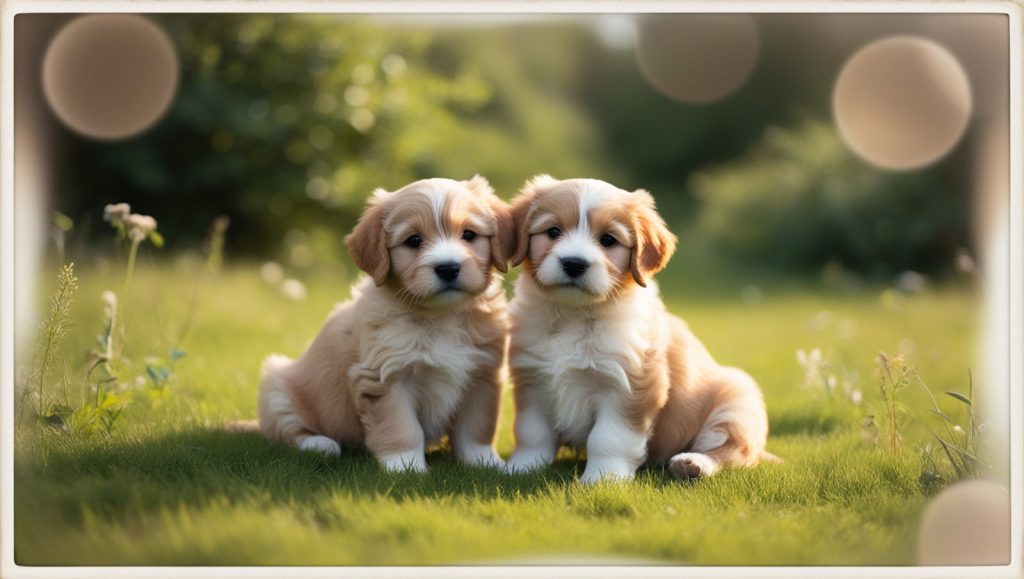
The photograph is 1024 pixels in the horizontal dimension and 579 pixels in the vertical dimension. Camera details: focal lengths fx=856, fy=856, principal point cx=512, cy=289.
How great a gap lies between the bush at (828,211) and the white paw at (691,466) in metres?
8.78

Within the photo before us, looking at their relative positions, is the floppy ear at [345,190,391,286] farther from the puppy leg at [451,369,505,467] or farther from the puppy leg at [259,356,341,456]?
the puppy leg at [259,356,341,456]

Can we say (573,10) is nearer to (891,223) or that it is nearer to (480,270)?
(480,270)

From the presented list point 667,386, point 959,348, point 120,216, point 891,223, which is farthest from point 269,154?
point 891,223

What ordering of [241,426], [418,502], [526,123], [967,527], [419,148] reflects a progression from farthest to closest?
[526,123], [419,148], [241,426], [967,527], [418,502]

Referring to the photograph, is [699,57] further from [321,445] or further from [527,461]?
[321,445]

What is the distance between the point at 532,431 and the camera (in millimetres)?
4254

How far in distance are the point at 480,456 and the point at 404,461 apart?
1.42 feet

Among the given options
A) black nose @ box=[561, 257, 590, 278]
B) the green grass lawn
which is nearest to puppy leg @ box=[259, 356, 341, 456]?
the green grass lawn

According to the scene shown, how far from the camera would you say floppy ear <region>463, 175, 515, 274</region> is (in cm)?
408

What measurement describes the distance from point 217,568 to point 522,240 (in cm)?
195

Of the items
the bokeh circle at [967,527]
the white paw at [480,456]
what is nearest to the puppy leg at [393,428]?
the white paw at [480,456]

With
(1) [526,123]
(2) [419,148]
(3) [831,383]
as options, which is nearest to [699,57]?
(1) [526,123]

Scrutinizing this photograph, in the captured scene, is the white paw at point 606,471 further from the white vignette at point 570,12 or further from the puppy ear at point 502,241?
the white vignette at point 570,12

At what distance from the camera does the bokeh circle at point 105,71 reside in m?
4.08
